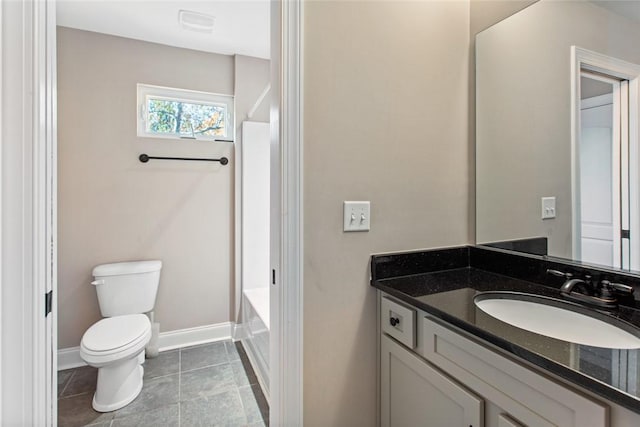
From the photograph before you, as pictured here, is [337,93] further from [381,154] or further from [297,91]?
[381,154]

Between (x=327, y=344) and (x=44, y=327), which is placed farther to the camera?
(x=327, y=344)

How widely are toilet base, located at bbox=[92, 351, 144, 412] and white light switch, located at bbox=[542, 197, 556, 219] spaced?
227cm

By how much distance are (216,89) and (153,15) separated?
690mm

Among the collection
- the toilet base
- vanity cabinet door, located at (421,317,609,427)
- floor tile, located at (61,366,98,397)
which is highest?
vanity cabinet door, located at (421,317,609,427)

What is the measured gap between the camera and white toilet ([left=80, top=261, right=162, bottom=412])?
5.92 ft

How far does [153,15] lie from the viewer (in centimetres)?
213

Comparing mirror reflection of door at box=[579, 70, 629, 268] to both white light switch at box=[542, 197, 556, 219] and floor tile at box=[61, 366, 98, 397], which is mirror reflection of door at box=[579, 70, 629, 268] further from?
floor tile at box=[61, 366, 98, 397]

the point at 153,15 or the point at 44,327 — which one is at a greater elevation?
the point at 153,15

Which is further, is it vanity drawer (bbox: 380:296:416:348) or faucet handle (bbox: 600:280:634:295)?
vanity drawer (bbox: 380:296:416:348)

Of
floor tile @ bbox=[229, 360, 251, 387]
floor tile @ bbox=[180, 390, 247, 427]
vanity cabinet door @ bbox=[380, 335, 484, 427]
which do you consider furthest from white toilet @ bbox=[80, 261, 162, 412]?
vanity cabinet door @ bbox=[380, 335, 484, 427]

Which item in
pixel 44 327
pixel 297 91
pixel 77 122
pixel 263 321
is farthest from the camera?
pixel 77 122

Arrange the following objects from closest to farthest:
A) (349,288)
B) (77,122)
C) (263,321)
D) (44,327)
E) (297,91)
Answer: (44,327) < (297,91) < (349,288) < (263,321) < (77,122)

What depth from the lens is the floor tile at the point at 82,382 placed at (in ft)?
6.63

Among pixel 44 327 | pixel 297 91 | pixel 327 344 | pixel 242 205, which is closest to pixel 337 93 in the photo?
pixel 297 91
